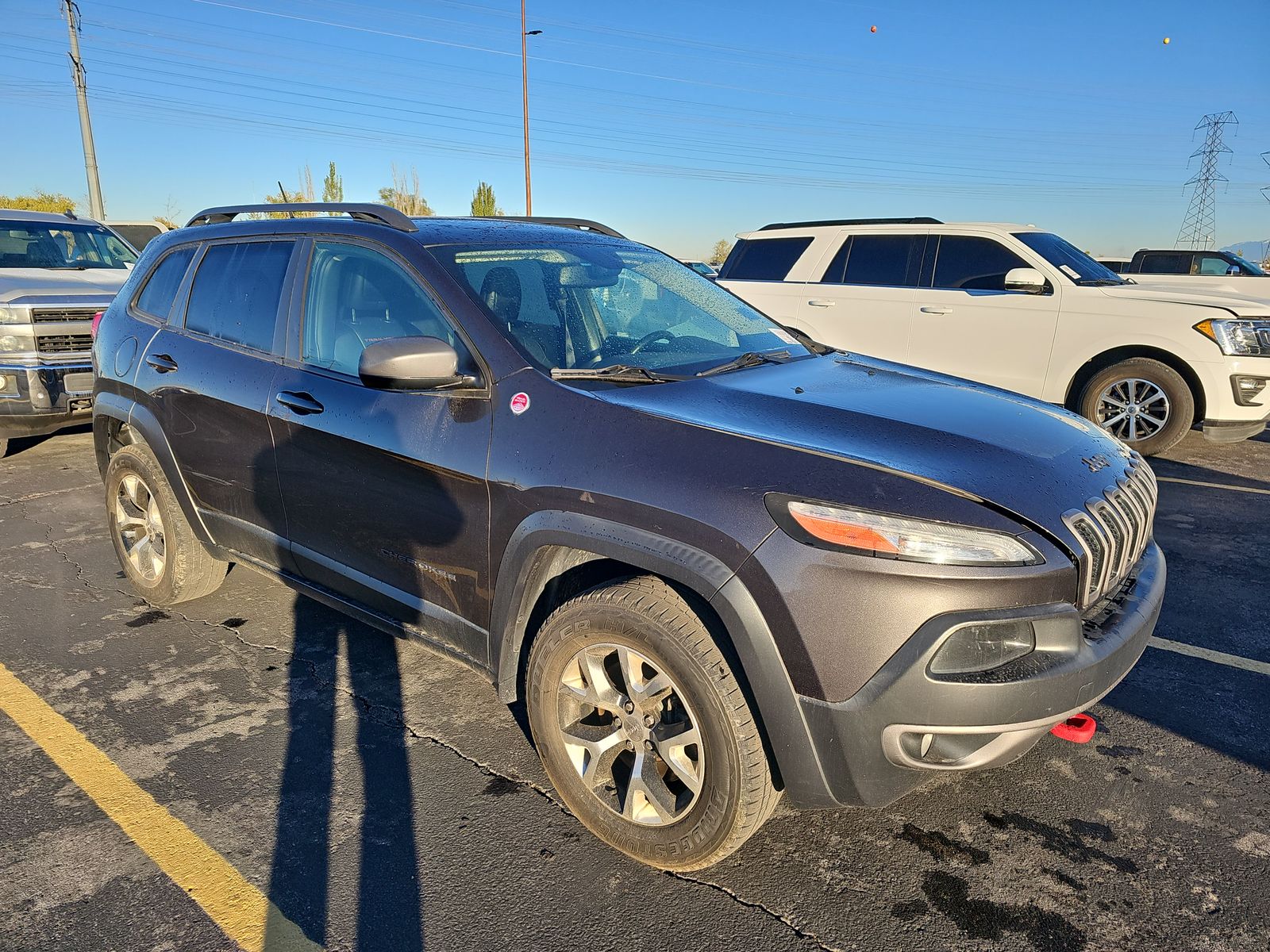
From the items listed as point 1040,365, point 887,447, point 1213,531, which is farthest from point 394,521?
point 1040,365

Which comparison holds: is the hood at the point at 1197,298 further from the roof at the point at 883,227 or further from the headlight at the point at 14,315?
the headlight at the point at 14,315

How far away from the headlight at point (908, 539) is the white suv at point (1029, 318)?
601 centimetres

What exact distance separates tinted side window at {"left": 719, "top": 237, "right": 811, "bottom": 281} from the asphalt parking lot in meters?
6.05

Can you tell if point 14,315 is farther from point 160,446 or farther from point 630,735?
point 630,735

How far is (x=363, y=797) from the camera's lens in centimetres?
282

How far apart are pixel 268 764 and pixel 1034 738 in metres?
2.43

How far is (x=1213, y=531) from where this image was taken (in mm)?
5547

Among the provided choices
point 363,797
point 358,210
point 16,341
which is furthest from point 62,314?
point 363,797

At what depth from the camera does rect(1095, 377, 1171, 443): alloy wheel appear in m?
7.43

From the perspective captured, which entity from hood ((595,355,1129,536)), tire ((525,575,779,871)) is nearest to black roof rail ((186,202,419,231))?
hood ((595,355,1129,536))

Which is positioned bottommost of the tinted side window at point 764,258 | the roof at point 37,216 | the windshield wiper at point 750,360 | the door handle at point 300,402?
the door handle at point 300,402

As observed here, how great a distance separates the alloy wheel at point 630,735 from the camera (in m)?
2.37

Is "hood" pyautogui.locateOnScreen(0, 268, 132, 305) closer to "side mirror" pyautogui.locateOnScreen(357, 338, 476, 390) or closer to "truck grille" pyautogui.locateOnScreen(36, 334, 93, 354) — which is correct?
"truck grille" pyautogui.locateOnScreen(36, 334, 93, 354)

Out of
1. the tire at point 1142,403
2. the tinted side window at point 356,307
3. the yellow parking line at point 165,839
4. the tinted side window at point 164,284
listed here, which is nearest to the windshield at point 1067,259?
the tire at point 1142,403
